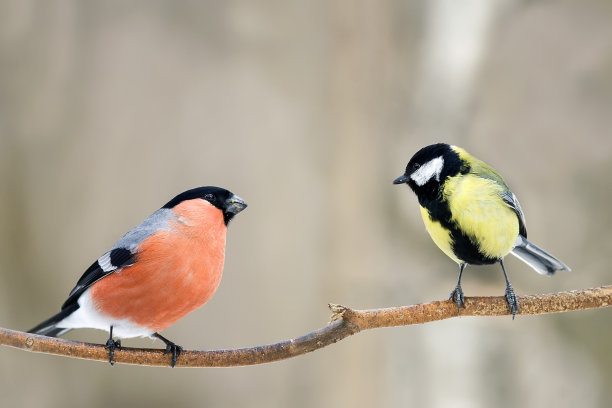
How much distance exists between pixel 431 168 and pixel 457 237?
0.08 m

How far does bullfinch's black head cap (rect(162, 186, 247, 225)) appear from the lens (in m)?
0.58

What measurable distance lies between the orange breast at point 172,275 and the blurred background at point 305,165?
0.97m

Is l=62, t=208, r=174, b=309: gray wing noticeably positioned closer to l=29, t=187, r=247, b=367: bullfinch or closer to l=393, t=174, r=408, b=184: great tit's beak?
l=29, t=187, r=247, b=367: bullfinch

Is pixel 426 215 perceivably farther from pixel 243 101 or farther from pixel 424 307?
pixel 243 101

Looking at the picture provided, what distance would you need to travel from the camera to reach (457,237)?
65 cm

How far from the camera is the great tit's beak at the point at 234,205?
1.88 ft

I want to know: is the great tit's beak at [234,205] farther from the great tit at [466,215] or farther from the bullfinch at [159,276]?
the great tit at [466,215]

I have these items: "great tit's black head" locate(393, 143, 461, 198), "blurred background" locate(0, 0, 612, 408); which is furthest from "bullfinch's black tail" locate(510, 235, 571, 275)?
"blurred background" locate(0, 0, 612, 408)

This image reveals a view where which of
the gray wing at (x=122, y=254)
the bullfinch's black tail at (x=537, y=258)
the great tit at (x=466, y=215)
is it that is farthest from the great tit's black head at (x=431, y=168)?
the gray wing at (x=122, y=254)

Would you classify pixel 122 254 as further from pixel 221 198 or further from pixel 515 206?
pixel 515 206

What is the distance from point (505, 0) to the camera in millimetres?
1726

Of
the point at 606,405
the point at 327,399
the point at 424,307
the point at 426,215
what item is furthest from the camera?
the point at 327,399

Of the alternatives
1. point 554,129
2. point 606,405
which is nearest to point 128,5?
point 554,129

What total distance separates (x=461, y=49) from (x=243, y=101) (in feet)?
1.98
